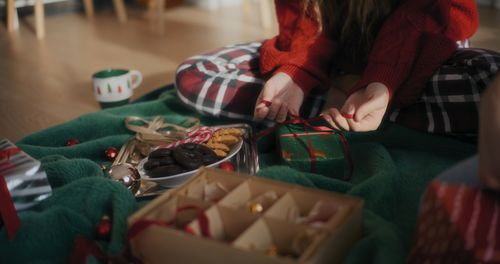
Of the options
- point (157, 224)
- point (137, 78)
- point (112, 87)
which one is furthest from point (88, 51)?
point (157, 224)

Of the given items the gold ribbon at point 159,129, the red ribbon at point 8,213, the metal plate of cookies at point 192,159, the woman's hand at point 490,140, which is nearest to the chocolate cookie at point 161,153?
the metal plate of cookies at point 192,159

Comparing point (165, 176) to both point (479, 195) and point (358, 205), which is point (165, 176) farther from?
point (479, 195)

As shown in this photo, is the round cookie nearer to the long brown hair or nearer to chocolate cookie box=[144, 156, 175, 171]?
chocolate cookie box=[144, 156, 175, 171]

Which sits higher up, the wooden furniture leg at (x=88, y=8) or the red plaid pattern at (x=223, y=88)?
the red plaid pattern at (x=223, y=88)

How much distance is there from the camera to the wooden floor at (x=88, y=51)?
4.70 ft

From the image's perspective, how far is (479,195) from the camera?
0.51m

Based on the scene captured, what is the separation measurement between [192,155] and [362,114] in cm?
27

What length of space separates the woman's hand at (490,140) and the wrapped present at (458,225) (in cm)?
2

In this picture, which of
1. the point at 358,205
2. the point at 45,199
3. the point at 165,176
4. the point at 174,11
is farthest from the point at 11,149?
the point at 174,11

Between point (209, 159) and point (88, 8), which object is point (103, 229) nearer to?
point (209, 159)

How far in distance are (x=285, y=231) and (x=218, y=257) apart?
0.25 feet

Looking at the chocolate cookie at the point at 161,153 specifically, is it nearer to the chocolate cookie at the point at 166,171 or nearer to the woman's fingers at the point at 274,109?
the chocolate cookie at the point at 166,171

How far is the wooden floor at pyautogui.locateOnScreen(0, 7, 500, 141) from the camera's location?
1.43 metres

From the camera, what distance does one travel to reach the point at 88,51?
2072mm
